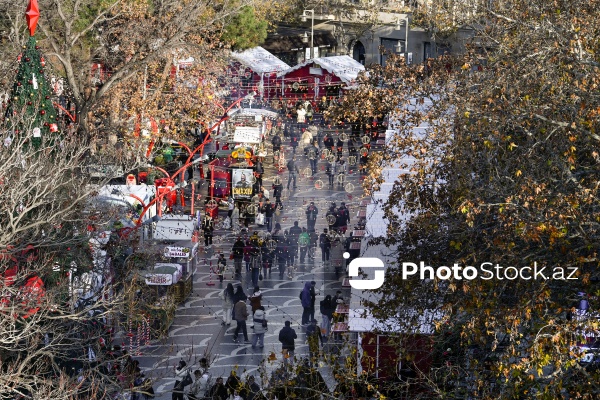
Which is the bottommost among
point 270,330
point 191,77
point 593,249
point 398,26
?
point 270,330

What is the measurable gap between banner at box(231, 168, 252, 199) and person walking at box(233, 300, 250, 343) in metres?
10.4

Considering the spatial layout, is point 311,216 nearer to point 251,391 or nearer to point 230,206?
point 230,206

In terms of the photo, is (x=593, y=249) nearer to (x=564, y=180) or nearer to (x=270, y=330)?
(x=564, y=180)

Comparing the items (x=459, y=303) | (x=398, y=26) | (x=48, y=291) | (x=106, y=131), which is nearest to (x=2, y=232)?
(x=48, y=291)

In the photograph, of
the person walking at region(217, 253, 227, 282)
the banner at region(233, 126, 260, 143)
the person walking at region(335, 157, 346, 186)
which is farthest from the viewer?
the banner at region(233, 126, 260, 143)

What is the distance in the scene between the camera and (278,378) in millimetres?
17125

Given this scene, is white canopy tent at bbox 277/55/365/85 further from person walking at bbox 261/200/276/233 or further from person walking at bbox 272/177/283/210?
person walking at bbox 261/200/276/233

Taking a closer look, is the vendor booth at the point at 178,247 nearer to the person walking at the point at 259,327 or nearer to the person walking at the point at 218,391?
the person walking at the point at 259,327

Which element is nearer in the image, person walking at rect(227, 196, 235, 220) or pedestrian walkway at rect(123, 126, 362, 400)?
pedestrian walkway at rect(123, 126, 362, 400)

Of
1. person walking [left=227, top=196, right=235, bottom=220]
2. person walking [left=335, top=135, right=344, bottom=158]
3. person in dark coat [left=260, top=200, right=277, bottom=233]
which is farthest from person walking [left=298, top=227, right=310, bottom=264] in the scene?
person walking [left=335, top=135, right=344, bottom=158]

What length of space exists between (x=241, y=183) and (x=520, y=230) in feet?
71.5

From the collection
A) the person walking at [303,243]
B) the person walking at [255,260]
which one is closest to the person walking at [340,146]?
the person walking at [303,243]

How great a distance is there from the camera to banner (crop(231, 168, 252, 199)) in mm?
35188

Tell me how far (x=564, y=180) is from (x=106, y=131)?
2319 centimetres
